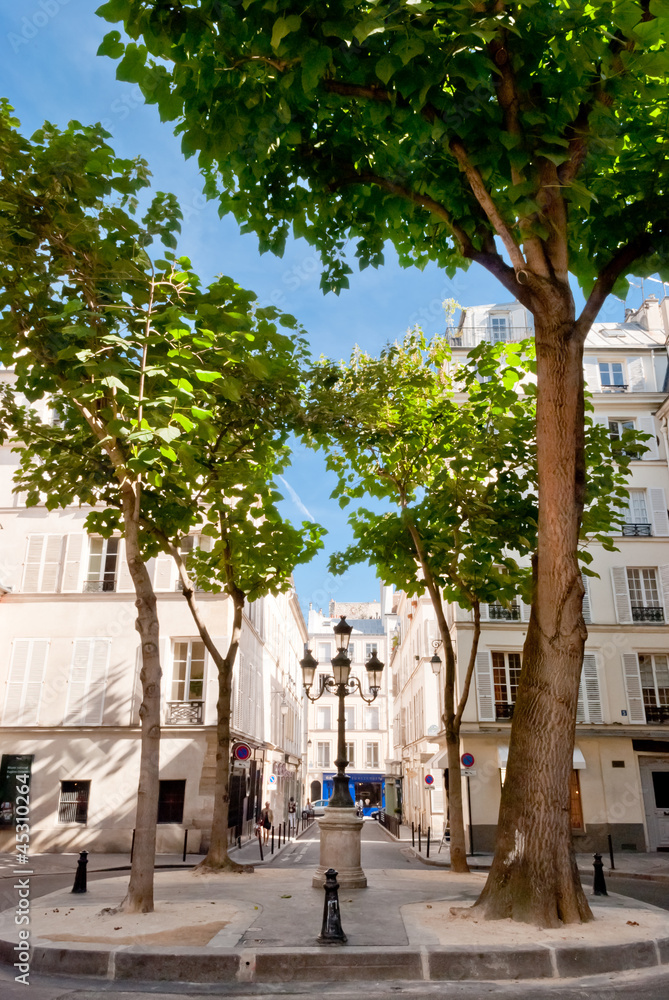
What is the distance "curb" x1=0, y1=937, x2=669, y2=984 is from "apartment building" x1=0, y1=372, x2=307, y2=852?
15.0 meters

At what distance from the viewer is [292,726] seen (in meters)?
47.5

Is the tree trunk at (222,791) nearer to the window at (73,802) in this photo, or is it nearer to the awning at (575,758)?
the window at (73,802)

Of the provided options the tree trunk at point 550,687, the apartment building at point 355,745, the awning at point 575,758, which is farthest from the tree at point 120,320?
the apartment building at point 355,745

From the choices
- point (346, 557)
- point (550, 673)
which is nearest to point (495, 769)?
point (346, 557)

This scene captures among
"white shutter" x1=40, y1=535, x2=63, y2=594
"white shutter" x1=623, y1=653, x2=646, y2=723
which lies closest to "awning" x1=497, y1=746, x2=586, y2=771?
"white shutter" x1=623, y1=653, x2=646, y2=723

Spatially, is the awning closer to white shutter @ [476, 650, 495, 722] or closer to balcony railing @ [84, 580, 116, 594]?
white shutter @ [476, 650, 495, 722]

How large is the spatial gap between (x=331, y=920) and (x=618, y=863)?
15436mm

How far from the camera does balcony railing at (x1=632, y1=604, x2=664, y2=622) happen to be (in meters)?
25.4

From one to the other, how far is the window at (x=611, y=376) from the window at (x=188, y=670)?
17233mm

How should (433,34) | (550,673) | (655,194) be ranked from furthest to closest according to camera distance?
(655,194), (550,673), (433,34)

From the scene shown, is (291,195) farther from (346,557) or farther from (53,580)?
(53,580)

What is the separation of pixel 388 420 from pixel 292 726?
3645cm

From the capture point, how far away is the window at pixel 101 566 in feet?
77.7

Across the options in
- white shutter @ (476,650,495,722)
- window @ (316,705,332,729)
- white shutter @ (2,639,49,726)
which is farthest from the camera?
window @ (316,705,332,729)
